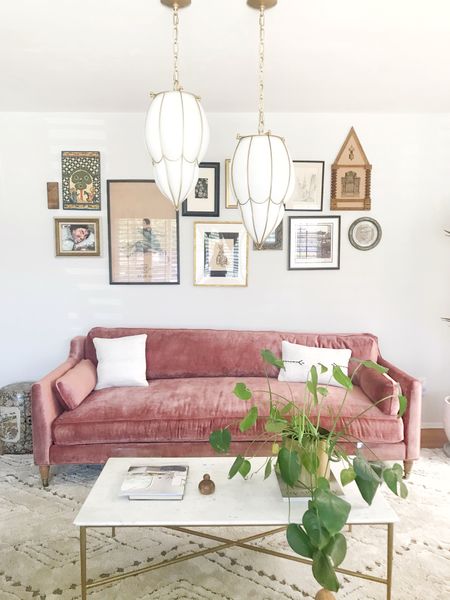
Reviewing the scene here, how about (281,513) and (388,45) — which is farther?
(388,45)

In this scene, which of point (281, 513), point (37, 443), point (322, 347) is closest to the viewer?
point (281, 513)

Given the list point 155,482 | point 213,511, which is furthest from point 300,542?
point 155,482

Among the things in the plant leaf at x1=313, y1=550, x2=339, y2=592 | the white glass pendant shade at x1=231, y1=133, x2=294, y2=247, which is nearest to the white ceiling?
the white glass pendant shade at x1=231, y1=133, x2=294, y2=247

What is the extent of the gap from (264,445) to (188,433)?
1.52 ft

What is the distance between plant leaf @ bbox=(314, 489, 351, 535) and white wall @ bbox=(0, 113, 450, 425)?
2369 millimetres

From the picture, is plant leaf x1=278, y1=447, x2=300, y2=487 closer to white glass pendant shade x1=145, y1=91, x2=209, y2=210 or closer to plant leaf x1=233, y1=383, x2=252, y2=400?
plant leaf x1=233, y1=383, x2=252, y2=400

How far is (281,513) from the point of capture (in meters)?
1.85

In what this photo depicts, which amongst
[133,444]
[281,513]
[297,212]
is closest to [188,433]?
[133,444]

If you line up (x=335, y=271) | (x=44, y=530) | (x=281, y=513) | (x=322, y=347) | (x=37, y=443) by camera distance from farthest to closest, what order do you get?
1. (x=335, y=271)
2. (x=322, y=347)
3. (x=37, y=443)
4. (x=44, y=530)
5. (x=281, y=513)

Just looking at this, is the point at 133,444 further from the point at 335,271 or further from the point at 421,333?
the point at 421,333

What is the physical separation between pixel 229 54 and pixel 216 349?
6.44 feet

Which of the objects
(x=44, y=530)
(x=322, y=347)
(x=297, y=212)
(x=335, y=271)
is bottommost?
(x=44, y=530)

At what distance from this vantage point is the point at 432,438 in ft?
12.0

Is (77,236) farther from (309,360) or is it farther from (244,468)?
(244,468)
